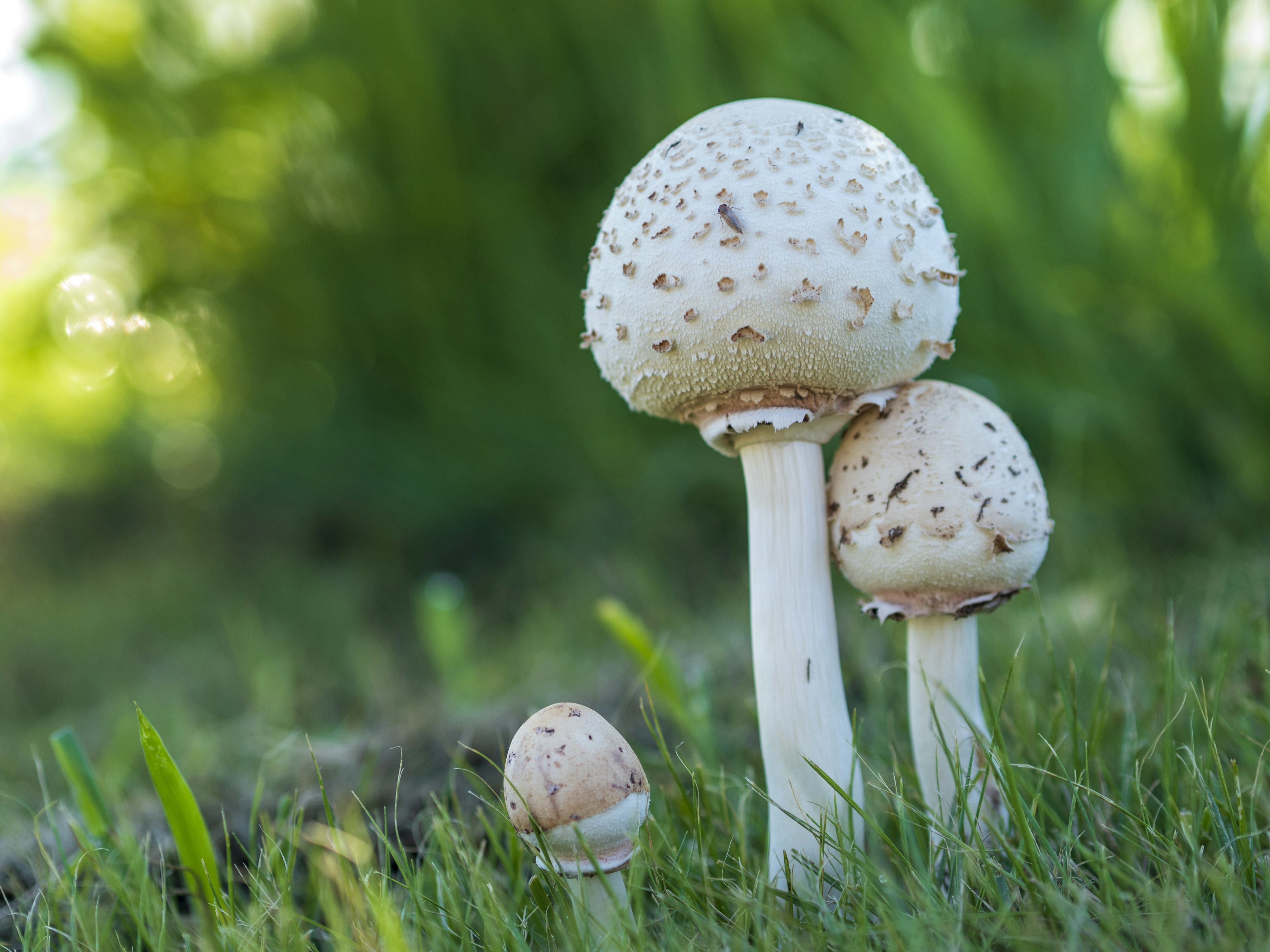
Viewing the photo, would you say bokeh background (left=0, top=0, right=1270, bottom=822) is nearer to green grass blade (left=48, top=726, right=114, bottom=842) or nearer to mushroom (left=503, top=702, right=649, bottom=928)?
green grass blade (left=48, top=726, right=114, bottom=842)

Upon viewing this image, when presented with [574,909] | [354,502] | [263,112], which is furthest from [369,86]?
[574,909]

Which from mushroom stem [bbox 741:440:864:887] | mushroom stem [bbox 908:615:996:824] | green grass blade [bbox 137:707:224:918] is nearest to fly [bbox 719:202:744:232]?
mushroom stem [bbox 741:440:864:887]

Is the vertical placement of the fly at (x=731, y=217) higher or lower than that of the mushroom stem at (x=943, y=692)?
higher

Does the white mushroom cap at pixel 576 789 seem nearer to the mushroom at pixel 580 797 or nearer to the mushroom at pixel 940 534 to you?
the mushroom at pixel 580 797

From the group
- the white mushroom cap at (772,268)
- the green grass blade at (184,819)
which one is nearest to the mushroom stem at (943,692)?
the white mushroom cap at (772,268)

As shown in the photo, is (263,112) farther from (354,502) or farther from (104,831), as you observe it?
(104,831)

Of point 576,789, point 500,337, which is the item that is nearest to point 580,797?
point 576,789

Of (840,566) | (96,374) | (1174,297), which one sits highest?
(96,374)
